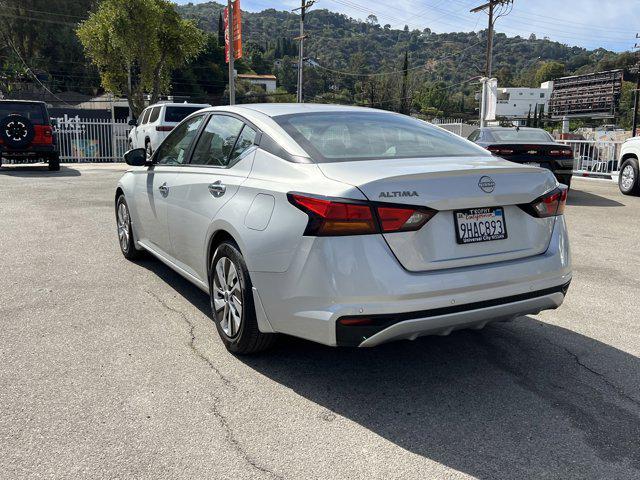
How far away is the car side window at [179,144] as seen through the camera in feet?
15.8

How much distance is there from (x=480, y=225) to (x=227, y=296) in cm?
166

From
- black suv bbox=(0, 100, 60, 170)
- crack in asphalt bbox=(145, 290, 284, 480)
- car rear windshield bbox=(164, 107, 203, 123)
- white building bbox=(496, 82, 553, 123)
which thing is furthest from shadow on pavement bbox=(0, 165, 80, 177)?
white building bbox=(496, 82, 553, 123)

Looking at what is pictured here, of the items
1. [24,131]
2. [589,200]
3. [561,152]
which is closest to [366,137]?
Result: [561,152]

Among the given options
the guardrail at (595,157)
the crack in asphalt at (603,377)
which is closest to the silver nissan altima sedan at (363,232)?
the crack in asphalt at (603,377)

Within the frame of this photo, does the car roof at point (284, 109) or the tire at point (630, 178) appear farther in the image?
the tire at point (630, 178)

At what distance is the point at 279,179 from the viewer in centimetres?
339

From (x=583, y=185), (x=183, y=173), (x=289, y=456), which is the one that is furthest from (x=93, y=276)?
(x=583, y=185)

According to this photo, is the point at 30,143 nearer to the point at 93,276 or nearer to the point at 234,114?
the point at 93,276

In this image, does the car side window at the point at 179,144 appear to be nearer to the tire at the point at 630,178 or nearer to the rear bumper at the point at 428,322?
the rear bumper at the point at 428,322

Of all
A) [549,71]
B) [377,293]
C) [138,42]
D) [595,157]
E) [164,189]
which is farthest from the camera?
[549,71]

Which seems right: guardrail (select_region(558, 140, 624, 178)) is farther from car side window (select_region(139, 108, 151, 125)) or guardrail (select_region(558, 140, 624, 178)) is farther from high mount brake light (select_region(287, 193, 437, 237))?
high mount brake light (select_region(287, 193, 437, 237))

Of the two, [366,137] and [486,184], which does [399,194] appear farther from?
[366,137]

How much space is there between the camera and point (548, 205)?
11.6ft

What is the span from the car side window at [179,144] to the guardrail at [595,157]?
51.8 feet
